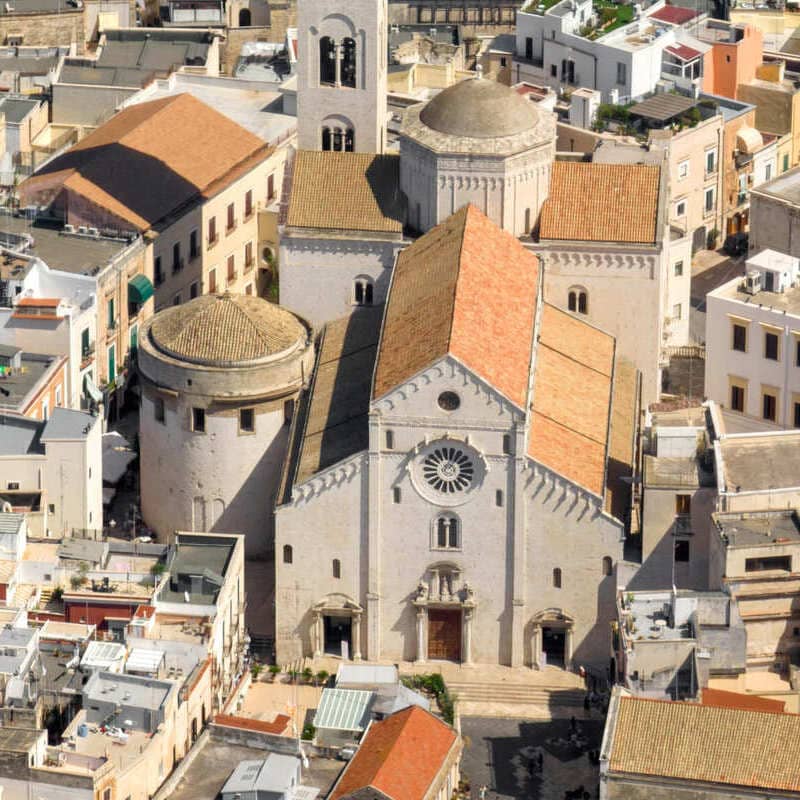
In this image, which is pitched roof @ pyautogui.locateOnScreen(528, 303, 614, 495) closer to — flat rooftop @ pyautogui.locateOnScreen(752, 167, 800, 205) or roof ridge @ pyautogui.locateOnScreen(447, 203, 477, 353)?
roof ridge @ pyautogui.locateOnScreen(447, 203, 477, 353)

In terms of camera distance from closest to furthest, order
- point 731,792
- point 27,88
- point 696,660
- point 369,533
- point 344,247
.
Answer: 1. point 731,792
2. point 696,660
3. point 369,533
4. point 344,247
5. point 27,88

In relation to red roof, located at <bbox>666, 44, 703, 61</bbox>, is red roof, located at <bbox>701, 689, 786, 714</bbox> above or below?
below

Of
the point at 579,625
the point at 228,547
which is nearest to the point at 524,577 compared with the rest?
the point at 579,625

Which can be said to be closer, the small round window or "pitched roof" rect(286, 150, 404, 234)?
the small round window

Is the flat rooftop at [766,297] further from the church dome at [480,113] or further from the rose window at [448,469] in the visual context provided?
the rose window at [448,469]

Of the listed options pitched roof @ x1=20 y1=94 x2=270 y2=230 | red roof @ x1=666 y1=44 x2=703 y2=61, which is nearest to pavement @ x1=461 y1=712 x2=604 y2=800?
pitched roof @ x1=20 y1=94 x2=270 y2=230

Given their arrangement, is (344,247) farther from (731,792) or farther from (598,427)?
(731,792)

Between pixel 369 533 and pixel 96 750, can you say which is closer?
pixel 96 750
